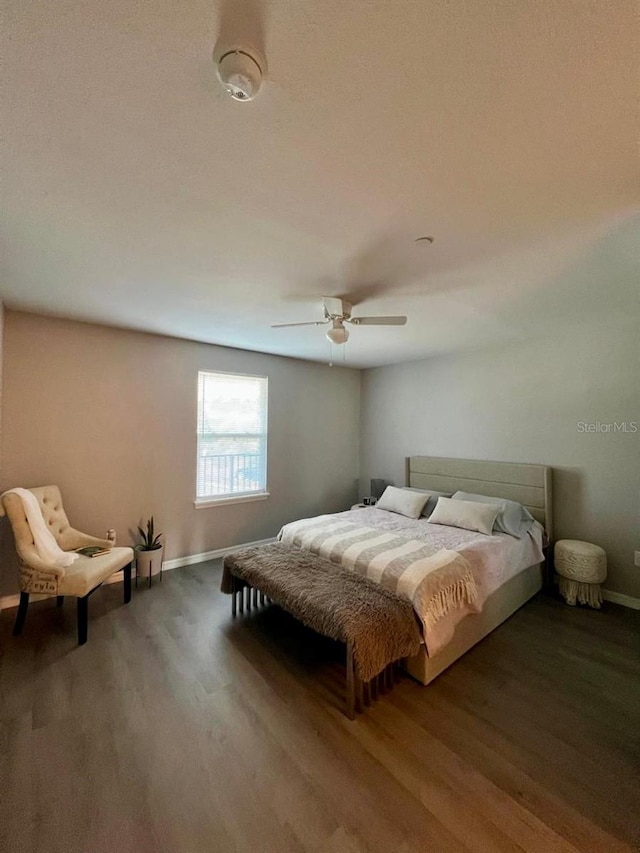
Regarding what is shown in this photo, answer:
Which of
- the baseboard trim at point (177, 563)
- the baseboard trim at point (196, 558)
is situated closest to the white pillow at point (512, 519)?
the baseboard trim at point (177, 563)

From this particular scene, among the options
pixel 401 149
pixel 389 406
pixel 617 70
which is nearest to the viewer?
pixel 617 70

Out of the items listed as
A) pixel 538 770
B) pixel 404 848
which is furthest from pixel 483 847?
pixel 538 770

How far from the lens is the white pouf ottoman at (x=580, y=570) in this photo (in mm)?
2996

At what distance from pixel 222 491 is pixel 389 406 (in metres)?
2.73

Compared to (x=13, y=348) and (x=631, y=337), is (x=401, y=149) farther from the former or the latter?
(x=13, y=348)

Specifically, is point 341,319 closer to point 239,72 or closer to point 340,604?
point 239,72

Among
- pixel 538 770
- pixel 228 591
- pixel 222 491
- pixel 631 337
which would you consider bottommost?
pixel 538 770

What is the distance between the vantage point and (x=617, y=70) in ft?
3.17

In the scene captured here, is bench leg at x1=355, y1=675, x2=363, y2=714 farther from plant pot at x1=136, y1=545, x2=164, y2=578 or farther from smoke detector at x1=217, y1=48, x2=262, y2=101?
smoke detector at x1=217, y1=48, x2=262, y2=101

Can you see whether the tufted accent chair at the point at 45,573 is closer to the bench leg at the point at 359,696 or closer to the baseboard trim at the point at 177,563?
the baseboard trim at the point at 177,563

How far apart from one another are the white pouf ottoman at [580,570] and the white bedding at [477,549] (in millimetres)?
191

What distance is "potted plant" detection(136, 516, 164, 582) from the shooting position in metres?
3.37

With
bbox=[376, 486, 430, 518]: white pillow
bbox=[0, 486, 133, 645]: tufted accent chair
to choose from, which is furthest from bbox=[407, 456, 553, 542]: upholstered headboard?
bbox=[0, 486, 133, 645]: tufted accent chair

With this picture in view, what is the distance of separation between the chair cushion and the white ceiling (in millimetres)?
2084
